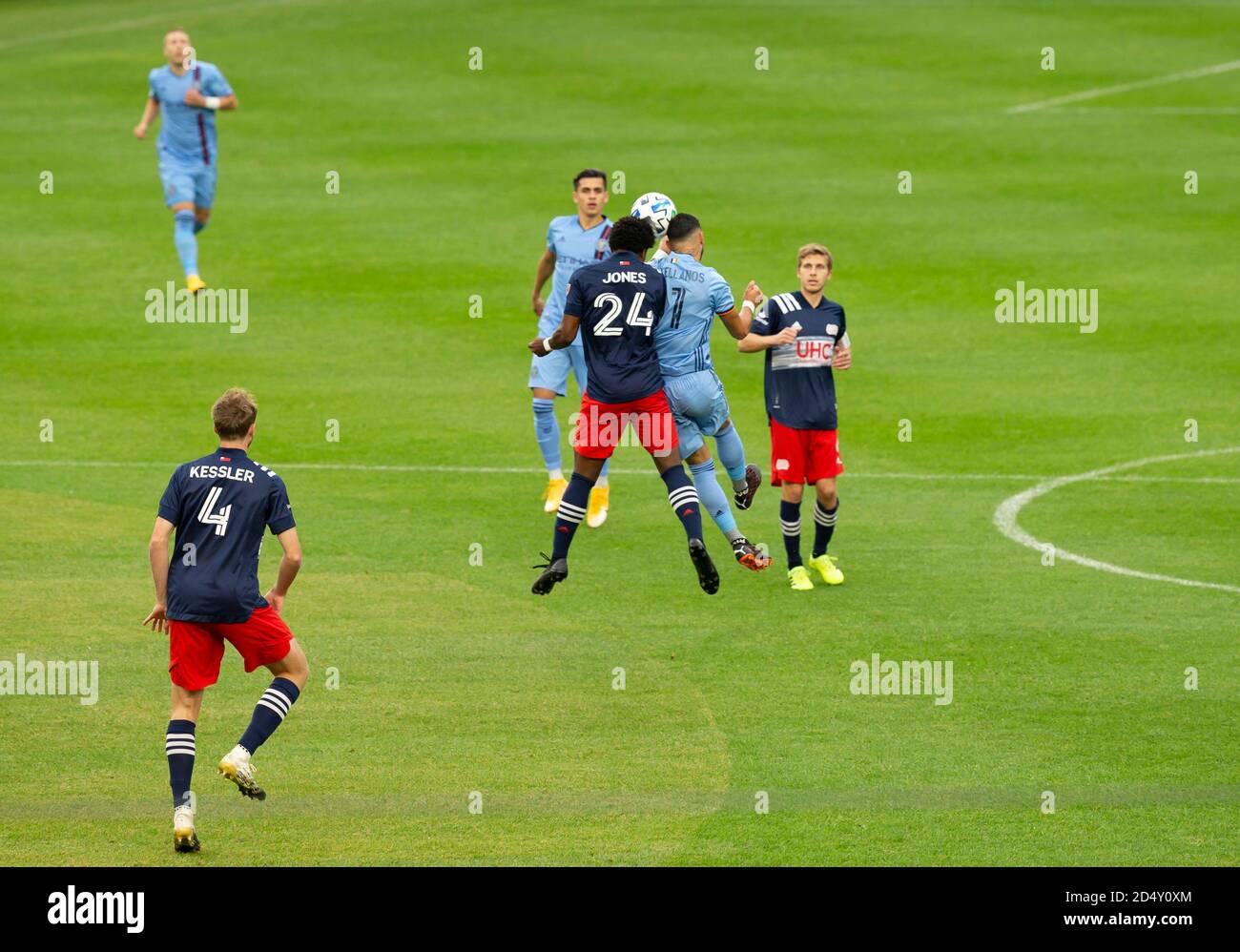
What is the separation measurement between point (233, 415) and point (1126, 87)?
28.0 m

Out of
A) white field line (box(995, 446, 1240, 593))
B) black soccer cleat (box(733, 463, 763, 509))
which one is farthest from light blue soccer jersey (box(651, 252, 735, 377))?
white field line (box(995, 446, 1240, 593))

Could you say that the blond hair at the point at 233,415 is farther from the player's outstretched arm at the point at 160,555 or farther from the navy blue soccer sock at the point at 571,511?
the navy blue soccer sock at the point at 571,511

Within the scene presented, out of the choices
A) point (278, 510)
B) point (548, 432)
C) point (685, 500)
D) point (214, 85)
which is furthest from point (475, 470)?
point (278, 510)

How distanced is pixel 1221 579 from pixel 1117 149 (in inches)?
681

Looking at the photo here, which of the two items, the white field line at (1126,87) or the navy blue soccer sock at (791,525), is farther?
the white field line at (1126,87)

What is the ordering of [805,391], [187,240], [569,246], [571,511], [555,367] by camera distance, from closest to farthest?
[571,511] → [805,391] → [569,246] → [555,367] → [187,240]

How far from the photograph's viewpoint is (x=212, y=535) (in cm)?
1068

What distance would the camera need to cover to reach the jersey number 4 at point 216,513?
10648 millimetres

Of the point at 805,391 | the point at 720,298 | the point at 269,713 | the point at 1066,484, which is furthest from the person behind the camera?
the point at 1066,484

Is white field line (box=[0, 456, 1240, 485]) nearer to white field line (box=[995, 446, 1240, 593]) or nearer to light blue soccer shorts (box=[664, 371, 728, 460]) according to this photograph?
white field line (box=[995, 446, 1240, 593])

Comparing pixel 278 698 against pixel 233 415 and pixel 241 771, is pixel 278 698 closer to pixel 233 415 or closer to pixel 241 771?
pixel 241 771

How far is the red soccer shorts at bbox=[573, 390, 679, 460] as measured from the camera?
1378 centimetres

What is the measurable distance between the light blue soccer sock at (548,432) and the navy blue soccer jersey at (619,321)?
4.40 meters

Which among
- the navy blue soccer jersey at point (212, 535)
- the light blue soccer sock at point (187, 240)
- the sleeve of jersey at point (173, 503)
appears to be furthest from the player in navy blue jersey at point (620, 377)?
the light blue soccer sock at point (187, 240)
